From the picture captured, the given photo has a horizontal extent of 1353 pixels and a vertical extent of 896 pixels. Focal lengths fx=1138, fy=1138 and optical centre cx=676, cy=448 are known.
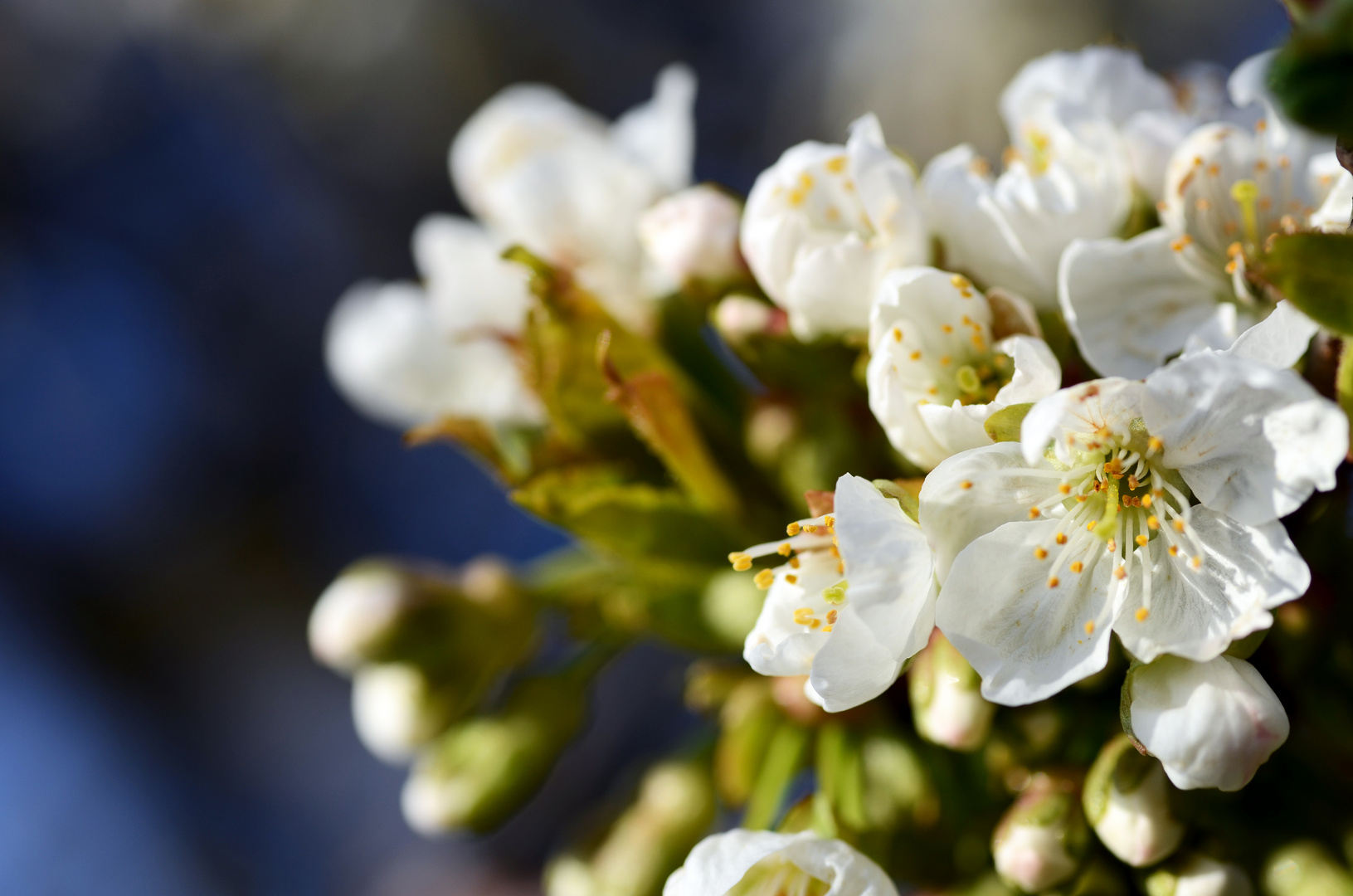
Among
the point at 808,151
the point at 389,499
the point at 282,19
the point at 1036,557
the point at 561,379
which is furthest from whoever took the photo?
the point at 389,499

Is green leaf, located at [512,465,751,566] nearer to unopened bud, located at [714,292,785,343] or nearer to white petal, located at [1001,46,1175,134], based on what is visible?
unopened bud, located at [714,292,785,343]

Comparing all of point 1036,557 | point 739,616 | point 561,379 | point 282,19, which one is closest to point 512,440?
point 561,379

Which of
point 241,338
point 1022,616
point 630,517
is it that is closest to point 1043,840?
point 1022,616

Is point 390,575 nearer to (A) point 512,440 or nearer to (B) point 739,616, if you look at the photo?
(A) point 512,440

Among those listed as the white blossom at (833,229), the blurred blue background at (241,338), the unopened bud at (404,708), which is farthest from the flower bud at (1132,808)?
the blurred blue background at (241,338)

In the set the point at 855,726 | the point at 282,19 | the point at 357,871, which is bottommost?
the point at 357,871

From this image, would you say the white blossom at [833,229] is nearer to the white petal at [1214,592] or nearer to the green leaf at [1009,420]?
the green leaf at [1009,420]
